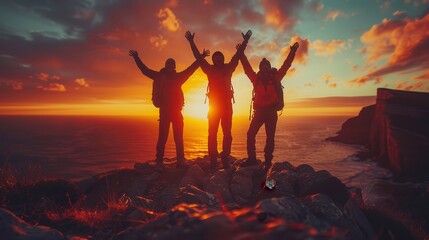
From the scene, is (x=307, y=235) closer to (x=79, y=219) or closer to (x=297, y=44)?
(x=79, y=219)

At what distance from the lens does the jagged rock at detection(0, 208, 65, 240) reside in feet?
9.37

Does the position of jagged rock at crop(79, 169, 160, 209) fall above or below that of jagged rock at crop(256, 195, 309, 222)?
below

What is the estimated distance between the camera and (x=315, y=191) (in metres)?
7.93

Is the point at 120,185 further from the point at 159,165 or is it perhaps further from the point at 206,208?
Result: the point at 206,208

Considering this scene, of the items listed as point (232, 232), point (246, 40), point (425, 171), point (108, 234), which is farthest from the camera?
point (425, 171)

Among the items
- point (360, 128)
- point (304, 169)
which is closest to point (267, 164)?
point (304, 169)

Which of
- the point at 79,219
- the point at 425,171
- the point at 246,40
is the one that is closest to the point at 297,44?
the point at 246,40

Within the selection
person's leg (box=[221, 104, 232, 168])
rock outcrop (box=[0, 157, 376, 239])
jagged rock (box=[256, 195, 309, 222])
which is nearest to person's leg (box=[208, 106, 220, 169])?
person's leg (box=[221, 104, 232, 168])

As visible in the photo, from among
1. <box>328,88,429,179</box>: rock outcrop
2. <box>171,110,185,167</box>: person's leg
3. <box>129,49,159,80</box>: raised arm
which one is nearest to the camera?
<box>129,49,159,80</box>: raised arm

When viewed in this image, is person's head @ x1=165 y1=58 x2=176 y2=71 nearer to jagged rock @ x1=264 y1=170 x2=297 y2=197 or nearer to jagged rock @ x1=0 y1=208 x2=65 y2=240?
jagged rock @ x1=264 y1=170 x2=297 y2=197

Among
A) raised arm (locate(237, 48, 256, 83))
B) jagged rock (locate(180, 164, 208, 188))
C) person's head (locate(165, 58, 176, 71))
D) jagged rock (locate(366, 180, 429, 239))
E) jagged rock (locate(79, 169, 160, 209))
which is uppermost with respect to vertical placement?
person's head (locate(165, 58, 176, 71))

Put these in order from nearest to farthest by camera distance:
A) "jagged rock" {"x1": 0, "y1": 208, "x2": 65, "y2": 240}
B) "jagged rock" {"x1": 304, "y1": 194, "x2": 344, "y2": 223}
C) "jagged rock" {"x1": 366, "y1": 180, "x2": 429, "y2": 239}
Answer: "jagged rock" {"x1": 0, "y1": 208, "x2": 65, "y2": 240} → "jagged rock" {"x1": 304, "y1": 194, "x2": 344, "y2": 223} → "jagged rock" {"x1": 366, "y1": 180, "x2": 429, "y2": 239}

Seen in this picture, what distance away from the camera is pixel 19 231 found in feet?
9.61

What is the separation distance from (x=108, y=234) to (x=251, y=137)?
5.97m
